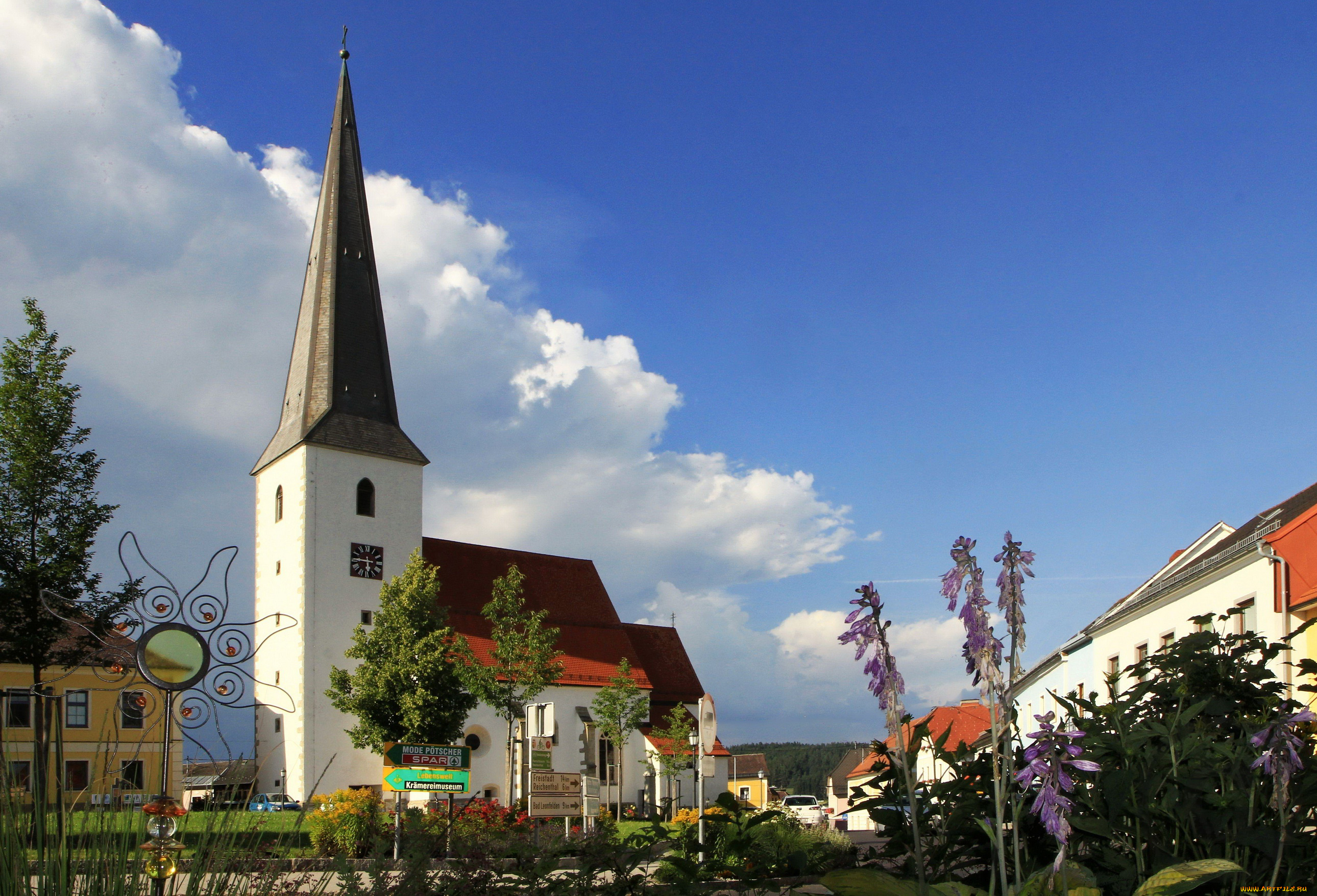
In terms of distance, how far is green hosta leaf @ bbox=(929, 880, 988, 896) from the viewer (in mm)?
3633

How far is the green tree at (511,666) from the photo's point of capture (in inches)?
1471

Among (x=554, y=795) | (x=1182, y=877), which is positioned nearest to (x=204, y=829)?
(x=1182, y=877)

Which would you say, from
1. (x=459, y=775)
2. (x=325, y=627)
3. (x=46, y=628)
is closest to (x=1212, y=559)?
(x=459, y=775)

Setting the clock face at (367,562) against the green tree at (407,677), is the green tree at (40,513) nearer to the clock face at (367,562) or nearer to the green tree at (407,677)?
the green tree at (407,677)

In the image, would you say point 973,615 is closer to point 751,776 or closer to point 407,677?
point 407,677

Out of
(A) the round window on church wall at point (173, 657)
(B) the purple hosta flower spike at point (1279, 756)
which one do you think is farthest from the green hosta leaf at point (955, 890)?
(A) the round window on church wall at point (173, 657)

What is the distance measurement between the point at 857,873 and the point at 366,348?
43.2 m

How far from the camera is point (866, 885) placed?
12.0 ft

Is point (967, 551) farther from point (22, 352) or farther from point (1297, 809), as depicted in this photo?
point (22, 352)

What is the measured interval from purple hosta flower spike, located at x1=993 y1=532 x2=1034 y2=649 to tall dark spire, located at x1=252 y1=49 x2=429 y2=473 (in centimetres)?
4188

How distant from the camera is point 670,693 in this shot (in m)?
54.0

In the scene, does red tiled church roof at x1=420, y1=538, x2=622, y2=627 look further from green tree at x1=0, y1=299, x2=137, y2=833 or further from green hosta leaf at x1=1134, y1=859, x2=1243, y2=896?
green hosta leaf at x1=1134, y1=859, x2=1243, y2=896

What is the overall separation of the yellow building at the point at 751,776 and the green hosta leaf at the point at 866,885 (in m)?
77.7

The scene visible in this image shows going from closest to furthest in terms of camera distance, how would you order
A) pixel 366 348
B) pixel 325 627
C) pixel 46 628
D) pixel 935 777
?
pixel 935 777, pixel 46 628, pixel 325 627, pixel 366 348
